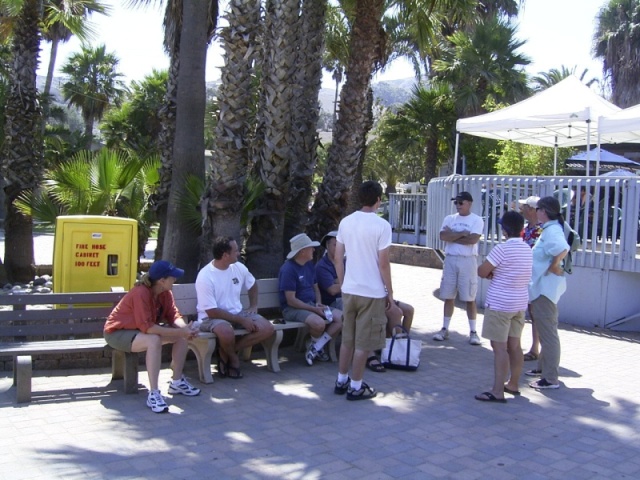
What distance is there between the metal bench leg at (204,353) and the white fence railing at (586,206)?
19.2 ft

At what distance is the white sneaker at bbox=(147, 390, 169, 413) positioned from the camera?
5449 mm

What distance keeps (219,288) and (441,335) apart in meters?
3.22

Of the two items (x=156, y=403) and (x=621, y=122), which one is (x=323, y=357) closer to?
(x=156, y=403)

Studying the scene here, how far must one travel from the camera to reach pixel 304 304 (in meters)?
7.20

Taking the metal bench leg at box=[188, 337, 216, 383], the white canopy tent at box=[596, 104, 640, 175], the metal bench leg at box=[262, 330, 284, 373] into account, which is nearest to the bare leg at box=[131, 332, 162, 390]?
the metal bench leg at box=[188, 337, 216, 383]

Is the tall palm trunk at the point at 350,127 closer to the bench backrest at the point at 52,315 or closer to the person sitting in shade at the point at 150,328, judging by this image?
the bench backrest at the point at 52,315

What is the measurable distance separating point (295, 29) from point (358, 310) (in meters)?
4.60

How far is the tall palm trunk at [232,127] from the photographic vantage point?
8.23 m

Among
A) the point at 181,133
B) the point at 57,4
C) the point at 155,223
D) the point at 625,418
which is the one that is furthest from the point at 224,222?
the point at 57,4

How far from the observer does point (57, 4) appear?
12.9 metres

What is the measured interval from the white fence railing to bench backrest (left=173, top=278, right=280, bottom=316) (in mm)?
4510

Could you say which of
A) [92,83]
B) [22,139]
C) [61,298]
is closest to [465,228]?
[61,298]

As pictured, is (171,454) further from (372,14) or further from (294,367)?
(372,14)

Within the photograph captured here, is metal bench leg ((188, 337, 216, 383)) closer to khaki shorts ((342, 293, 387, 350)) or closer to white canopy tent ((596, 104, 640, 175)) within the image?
khaki shorts ((342, 293, 387, 350))
